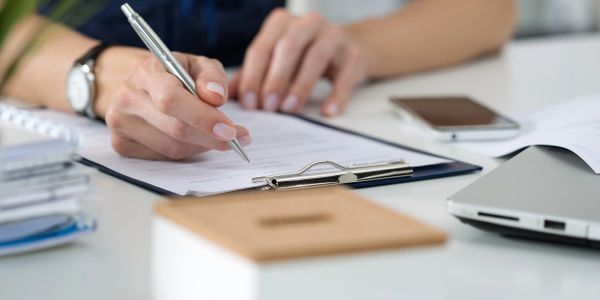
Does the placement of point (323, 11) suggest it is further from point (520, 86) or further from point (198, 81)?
point (198, 81)

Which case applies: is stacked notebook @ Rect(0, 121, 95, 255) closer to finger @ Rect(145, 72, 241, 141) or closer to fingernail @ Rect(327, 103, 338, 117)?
finger @ Rect(145, 72, 241, 141)

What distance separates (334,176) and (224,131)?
0.11m

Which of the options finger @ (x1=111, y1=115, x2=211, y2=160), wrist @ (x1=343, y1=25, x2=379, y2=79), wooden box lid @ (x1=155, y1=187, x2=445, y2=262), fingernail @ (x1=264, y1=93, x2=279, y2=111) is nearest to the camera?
wooden box lid @ (x1=155, y1=187, x2=445, y2=262)

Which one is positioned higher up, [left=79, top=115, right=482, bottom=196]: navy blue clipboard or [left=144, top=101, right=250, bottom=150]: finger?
[left=144, top=101, right=250, bottom=150]: finger

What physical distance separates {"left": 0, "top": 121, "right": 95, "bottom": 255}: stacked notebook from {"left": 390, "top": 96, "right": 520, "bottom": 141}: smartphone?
0.50m

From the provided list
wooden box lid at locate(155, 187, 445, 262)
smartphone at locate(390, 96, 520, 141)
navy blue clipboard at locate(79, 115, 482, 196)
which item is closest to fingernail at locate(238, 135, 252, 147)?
navy blue clipboard at locate(79, 115, 482, 196)

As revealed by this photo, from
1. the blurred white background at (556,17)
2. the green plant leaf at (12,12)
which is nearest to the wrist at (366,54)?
the green plant leaf at (12,12)

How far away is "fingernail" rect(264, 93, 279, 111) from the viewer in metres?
1.12

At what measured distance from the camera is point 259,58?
46.3 inches

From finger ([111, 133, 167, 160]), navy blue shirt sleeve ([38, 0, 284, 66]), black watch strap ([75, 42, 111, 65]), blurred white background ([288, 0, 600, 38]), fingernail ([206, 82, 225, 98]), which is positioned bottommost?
finger ([111, 133, 167, 160])

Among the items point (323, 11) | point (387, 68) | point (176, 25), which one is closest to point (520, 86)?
point (387, 68)

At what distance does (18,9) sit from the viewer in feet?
1.55

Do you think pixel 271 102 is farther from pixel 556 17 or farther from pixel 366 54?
pixel 556 17

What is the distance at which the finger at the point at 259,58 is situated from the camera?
114 centimetres
